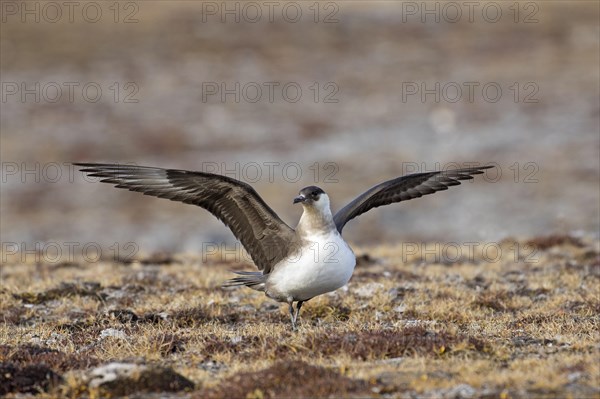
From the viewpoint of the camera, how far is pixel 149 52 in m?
58.1

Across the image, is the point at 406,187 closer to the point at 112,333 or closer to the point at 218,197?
the point at 218,197

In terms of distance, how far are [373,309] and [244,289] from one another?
8.20 feet

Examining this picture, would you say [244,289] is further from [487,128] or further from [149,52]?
[149,52]

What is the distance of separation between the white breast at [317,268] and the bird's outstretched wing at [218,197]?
44 centimetres


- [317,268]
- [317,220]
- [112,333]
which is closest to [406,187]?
[317,220]

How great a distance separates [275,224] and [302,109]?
37.9 meters

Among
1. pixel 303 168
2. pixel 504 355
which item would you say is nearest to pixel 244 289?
pixel 504 355

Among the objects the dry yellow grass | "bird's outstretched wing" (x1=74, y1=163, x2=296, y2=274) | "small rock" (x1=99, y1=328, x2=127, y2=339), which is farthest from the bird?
"small rock" (x1=99, y1=328, x2=127, y2=339)

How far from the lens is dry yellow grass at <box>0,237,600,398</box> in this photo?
22.2ft

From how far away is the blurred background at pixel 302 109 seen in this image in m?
30.6

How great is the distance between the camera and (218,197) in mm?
9812

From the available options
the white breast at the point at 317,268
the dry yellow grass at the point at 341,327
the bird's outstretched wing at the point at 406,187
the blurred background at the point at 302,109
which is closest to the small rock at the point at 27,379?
the dry yellow grass at the point at 341,327

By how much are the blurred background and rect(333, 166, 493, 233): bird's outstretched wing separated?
28.3ft

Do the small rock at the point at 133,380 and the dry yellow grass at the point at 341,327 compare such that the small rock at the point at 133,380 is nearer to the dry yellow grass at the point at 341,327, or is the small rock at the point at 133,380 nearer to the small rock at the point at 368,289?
A: the dry yellow grass at the point at 341,327
